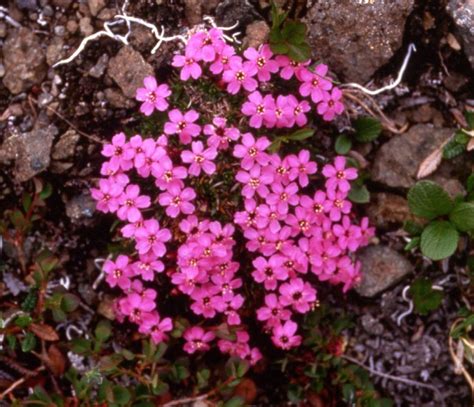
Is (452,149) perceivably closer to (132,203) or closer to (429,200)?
(429,200)

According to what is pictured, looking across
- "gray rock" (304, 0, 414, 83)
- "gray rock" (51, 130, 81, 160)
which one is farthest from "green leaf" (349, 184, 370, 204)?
"gray rock" (51, 130, 81, 160)

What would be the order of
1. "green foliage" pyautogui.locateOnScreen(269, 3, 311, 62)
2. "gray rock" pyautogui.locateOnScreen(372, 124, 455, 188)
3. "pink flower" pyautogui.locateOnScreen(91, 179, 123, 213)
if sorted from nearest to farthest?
1. "green foliage" pyautogui.locateOnScreen(269, 3, 311, 62)
2. "pink flower" pyautogui.locateOnScreen(91, 179, 123, 213)
3. "gray rock" pyautogui.locateOnScreen(372, 124, 455, 188)

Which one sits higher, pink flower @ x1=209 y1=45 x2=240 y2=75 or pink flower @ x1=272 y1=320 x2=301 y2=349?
pink flower @ x1=209 y1=45 x2=240 y2=75

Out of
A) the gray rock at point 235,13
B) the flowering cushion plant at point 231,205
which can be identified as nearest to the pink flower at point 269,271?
the flowering cushion plant at point 231,205

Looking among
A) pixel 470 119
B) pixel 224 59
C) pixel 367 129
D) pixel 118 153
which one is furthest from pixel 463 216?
pixel 118 153

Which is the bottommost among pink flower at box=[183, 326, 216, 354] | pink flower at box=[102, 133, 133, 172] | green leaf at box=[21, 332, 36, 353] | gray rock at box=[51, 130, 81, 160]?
green leaf at box=[21, 332, 36, 353]

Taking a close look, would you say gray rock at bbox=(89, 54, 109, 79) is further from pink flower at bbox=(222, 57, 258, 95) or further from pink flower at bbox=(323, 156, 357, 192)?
pink flower at bbox=(323, 156, 357, 192)
